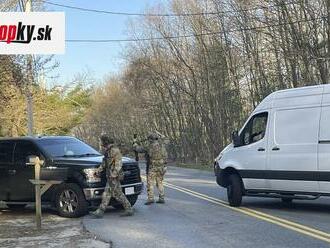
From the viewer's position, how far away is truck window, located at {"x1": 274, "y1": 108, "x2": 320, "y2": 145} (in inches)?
460

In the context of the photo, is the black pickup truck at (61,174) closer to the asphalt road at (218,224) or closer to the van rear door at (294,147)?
the asphalt road at (218,224)

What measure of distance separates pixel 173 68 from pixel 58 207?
37.0 m

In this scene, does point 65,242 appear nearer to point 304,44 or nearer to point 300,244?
point 300,244

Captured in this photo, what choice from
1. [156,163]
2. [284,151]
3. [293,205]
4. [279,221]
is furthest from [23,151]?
[293,205]

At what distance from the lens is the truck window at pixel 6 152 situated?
517 inches

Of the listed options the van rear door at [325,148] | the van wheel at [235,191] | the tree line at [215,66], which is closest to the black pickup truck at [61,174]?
the van wheel at [235,191]

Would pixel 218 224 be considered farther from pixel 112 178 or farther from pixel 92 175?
pixel 92 175

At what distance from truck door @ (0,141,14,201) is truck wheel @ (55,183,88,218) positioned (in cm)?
136

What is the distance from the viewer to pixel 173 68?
4859 cm

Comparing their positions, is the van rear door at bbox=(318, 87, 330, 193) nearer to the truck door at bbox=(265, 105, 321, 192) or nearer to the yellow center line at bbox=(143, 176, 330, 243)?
the truck door at bbox=(265, 105, 321, 192)

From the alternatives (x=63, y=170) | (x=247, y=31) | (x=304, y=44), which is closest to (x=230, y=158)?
(x=63, y=170)

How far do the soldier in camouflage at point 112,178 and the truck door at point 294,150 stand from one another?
322 centimetres

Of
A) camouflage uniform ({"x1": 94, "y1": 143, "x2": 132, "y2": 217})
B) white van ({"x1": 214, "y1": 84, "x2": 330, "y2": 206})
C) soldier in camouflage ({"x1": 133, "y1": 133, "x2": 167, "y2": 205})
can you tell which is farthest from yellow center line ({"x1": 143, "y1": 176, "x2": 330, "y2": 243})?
camouflage uniform ({"x1": 94, "y1": 143, "x2": 132, "y2": 217})

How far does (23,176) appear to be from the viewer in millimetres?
12750
